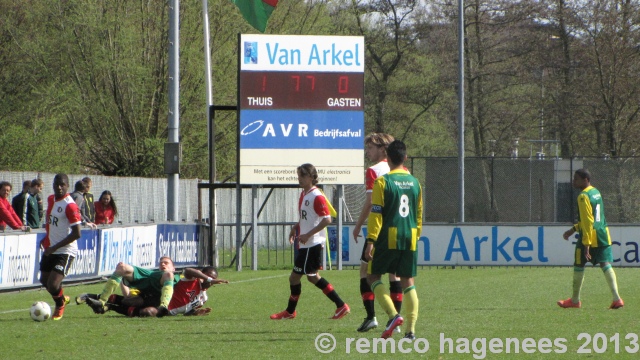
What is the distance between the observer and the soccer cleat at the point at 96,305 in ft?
42.3

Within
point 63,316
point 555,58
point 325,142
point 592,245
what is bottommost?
point 63,316

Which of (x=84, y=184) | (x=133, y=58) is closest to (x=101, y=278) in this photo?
(x=84, y=184)

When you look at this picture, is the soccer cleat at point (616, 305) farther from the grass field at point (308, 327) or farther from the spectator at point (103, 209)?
the spectator at point (103, 209)

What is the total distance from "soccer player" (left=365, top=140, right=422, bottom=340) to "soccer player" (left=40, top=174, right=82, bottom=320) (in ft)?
13.3

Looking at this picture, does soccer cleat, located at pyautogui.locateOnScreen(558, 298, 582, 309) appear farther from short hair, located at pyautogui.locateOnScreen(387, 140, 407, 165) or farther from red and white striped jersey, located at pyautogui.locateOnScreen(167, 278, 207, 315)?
short hair, located at pyautogui.locateOnScreen(387, 140, 407, 165)

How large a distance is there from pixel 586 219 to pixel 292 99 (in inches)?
418

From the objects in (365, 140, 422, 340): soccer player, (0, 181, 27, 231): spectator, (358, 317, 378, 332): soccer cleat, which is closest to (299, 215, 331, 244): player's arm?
(358, 317, 378, 332): soccer cleat

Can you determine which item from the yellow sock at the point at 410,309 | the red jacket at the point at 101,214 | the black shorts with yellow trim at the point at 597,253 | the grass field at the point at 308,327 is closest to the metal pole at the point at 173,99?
the red jacket at the point at 101,214

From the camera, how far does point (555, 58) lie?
43094 millimetres

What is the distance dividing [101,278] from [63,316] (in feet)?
22.2

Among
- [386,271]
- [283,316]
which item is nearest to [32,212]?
[283,316]

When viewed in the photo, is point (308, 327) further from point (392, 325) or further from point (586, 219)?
point (586, 219)

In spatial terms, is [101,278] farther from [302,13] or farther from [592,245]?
[302,13]

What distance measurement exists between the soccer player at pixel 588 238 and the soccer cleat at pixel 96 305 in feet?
19.5
